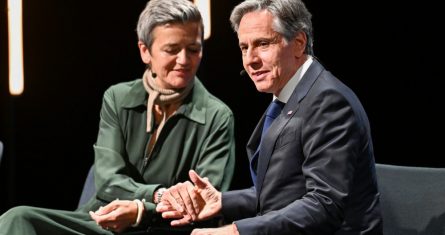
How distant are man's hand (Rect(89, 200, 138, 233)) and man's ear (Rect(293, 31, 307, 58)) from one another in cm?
96

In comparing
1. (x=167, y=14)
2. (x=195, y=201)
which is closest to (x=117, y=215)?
(x=195, y=201)

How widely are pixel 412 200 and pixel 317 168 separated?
1.99 feet

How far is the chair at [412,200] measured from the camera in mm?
2914

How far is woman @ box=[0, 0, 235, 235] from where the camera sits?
3492 mm

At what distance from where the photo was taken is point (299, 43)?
278 centimetres

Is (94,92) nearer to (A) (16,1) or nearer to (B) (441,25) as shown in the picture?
(A) (16,1)

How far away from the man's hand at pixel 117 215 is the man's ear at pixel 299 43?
957 millimetres

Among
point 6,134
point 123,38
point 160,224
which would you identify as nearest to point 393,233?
point 160,224

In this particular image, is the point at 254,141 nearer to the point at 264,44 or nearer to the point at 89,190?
the point at 264,44

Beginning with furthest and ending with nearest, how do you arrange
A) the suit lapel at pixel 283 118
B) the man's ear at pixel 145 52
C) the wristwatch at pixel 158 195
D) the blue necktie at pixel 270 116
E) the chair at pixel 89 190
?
the chair at pixel 89 190, the man's ear at pixel 145 52, the wristwatch at pixel 158 195, the blue necktie at pixel 270 116, the suit lapel at pixel 283 118

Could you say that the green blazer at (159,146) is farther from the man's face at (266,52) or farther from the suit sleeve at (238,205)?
the man's face at (266,52)

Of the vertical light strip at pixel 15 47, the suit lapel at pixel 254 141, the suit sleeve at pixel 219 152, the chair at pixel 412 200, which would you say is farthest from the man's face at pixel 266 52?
the vertical light strip at pixel 15 47

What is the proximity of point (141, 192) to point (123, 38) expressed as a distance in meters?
1.48

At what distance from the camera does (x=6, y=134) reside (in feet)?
15.8
